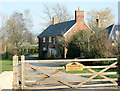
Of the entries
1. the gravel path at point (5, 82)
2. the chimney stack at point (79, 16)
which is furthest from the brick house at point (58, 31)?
the gravel path at point (5, 82)

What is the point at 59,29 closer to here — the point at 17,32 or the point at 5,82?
the point at 17,32

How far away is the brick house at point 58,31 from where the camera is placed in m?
32.9

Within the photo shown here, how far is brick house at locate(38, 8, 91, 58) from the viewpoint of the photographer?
32.9 m

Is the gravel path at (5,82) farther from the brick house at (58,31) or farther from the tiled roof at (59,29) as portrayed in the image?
the tiled roof at (59,29)

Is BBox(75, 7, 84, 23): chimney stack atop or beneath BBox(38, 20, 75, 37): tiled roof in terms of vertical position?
atop

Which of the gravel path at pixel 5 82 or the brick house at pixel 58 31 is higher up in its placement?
the brick house at pixel 58 31

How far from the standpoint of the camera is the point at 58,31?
36344mm

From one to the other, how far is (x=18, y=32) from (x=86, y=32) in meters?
23.7

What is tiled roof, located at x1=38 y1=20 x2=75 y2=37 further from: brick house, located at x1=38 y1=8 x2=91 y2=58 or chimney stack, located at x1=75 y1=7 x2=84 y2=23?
chimney stack, located at x1=75 y1=7 x2=84 y2=23

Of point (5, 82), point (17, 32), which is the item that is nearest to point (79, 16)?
point (17, 32)

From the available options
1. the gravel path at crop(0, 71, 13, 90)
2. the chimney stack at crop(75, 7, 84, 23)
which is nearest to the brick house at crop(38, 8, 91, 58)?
the chimney stack at crop(75, 7, 84, 23)

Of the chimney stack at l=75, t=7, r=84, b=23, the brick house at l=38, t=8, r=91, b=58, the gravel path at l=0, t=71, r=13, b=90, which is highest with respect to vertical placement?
the chimney stack at l=75, t=7, r=84, b=23

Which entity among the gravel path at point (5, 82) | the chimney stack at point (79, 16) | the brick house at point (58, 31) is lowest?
the gravel path at point (5, 82)

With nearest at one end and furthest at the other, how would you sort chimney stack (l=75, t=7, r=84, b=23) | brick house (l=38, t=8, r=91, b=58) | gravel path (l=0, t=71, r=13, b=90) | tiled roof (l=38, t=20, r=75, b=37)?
gravel path (l=0, t=71, r=13, b=90) → chimney stack (l=75, t=7, r=84, b=23) → brick house (l=38, t=8, r=91, b=58) → tiled roof (l=38, t=20, r=75, b=37)
